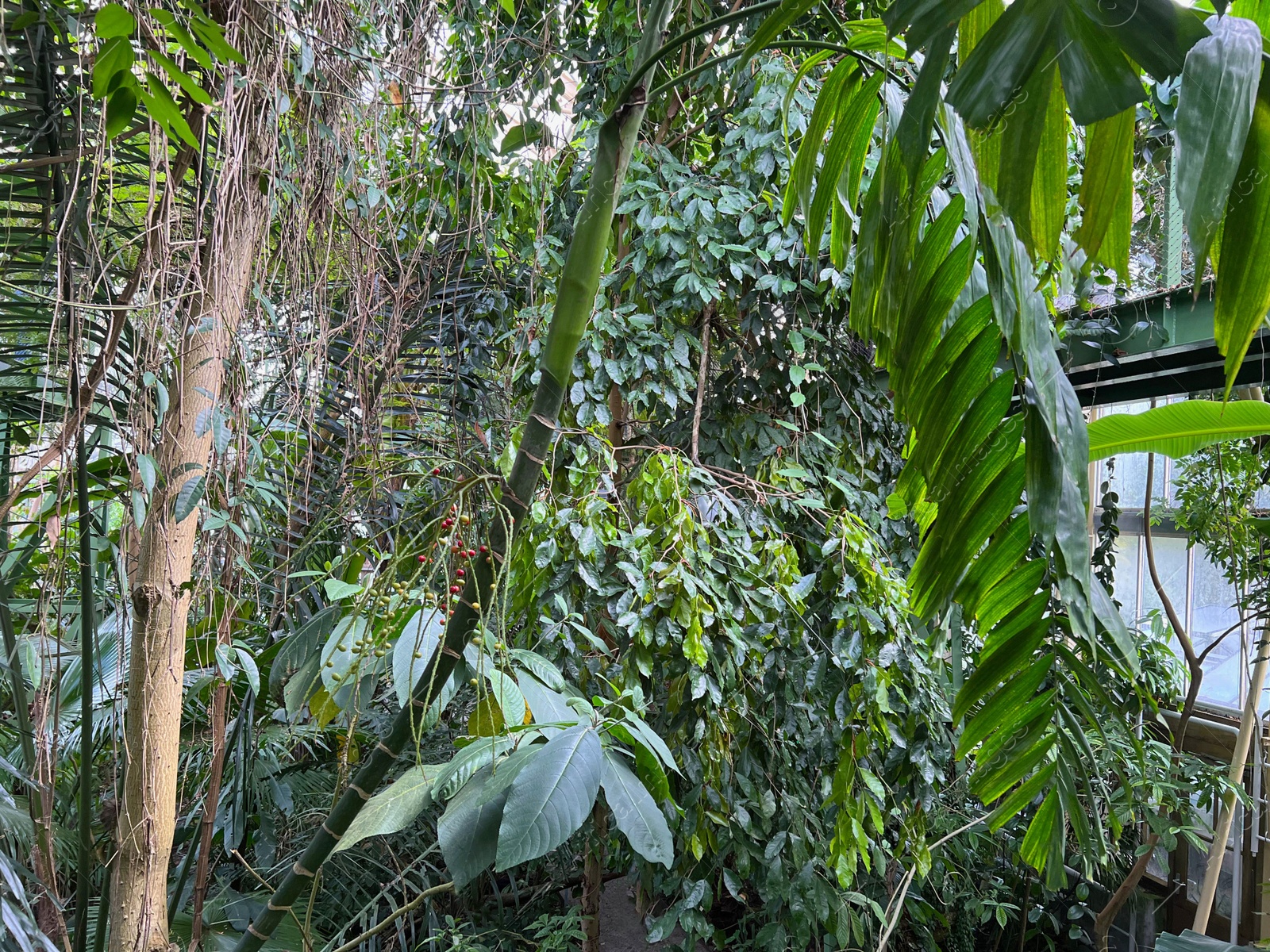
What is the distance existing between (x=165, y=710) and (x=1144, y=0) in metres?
1.19

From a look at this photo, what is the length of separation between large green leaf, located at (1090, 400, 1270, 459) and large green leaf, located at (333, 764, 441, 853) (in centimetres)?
102

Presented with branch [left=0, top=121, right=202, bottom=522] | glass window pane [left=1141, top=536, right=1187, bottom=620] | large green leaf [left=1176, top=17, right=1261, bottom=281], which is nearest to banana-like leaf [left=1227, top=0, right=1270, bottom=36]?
large green leaf [left=1176, top=17, right=1261, bottom=281]

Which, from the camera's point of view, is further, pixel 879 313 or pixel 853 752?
pixel 853 752

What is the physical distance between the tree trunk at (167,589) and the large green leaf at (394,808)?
1.50ft

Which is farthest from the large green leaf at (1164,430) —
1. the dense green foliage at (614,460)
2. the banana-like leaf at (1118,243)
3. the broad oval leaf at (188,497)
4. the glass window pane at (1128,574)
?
the glass window pane at (1128,574)

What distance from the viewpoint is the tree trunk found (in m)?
1.02

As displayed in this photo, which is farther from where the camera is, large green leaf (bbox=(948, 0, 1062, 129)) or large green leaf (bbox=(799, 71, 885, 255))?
large green leaf (bbox=(799, 71, 885, 255))

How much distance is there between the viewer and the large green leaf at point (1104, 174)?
532 mm

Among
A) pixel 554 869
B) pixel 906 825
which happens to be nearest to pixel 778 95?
pixel 906 825

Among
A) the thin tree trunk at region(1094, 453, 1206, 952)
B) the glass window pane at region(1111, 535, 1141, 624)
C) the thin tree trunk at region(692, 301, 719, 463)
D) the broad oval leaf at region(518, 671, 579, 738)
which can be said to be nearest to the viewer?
the broad oval leaf at region(518, 671, 579, 738)

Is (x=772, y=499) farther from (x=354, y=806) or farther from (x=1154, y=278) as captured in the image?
(x=354, y=806)

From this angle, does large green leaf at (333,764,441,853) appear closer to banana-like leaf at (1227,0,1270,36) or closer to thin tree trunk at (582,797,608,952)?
banana-like leaf at (1227,0,1270,36)

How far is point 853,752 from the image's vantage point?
1.66 metres

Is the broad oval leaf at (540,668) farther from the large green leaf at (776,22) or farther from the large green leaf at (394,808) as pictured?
the large green leaf at (776,22)
